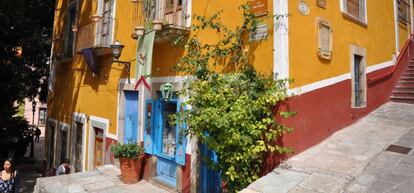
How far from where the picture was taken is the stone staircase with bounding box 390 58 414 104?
374 inches

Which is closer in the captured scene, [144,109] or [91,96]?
[144,109]

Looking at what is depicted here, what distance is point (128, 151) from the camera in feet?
25.9

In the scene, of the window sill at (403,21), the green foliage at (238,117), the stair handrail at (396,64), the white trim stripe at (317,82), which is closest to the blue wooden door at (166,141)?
the white trim stripe at (317,82)

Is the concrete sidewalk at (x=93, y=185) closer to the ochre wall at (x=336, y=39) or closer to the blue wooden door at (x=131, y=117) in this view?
the blue wooden door at (x=131, y=117)

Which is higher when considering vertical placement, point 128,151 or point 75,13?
point 75,13

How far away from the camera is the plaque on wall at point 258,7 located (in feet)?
19.4

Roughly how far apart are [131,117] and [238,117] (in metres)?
4.99

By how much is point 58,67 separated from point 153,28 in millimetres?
9269

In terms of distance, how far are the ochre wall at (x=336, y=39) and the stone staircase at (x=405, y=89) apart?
0.97 m

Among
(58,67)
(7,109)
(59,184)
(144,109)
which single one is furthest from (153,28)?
(7,109)

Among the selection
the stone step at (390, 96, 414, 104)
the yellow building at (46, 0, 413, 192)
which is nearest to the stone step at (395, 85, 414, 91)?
the stone step at (390, 96, 414, 104)

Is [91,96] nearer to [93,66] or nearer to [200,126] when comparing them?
[93,66]

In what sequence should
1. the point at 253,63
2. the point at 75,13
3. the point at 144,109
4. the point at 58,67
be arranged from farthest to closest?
the point at 58,67 < the point at 75,13 < the point at 144,109 < the point at 253,63

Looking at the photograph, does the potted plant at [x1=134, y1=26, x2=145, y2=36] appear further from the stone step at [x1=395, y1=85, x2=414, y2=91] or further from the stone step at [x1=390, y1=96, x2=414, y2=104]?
the stone step at [x1=395, y1=85, x2=414, y2=91]
